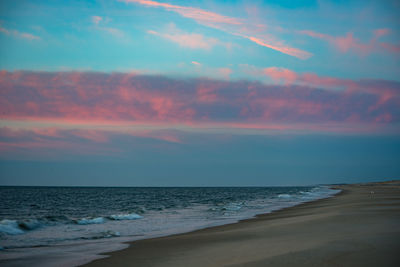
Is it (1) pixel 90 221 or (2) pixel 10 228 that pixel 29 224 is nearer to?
(2) pixel 10 228

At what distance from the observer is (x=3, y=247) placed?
13.6 meters

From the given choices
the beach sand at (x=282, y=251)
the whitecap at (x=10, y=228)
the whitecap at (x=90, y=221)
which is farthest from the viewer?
the whitecap at (x=90, y=221)

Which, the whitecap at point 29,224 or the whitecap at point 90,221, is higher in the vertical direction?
the whitecap at point 29,224

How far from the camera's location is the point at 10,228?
18844 mm

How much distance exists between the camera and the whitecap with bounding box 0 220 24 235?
715 inches

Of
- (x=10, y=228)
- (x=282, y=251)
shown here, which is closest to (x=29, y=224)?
(x=10, y=228)

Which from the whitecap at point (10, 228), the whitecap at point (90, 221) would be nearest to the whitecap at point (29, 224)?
the whitecap at point (10, 228)

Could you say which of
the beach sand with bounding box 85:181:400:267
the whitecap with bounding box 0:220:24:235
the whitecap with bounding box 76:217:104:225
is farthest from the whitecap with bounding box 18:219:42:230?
the beach sand with bounding box 85:181:400:267

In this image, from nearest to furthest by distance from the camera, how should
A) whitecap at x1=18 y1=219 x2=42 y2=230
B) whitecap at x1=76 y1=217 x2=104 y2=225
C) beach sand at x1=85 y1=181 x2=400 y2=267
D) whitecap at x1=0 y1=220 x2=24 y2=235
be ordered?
beach sand at x1=85 y1=181 x2=400 y2=267 → whitecap at x1=0 y1=220 x2=24 y2=235 → whitecap at x1=18 y1=219 x2=42 y2=230 → whitecap at x1=76 y1=217 x2=104 y2=225

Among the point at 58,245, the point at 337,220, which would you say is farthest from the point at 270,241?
the point at 58,245

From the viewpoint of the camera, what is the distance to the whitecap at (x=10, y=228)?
18.2 meters

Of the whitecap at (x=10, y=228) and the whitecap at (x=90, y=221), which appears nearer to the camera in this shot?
the whitecap at (x=10, y=228)

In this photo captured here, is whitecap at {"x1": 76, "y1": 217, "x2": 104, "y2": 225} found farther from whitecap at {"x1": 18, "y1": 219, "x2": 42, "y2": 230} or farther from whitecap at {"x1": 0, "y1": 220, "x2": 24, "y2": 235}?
whitecap at {"x1": 0, "y1": 220, "x2": 24, "y2": 235}

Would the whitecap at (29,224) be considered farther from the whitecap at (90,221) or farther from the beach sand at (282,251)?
the beach sand at (282,251)
